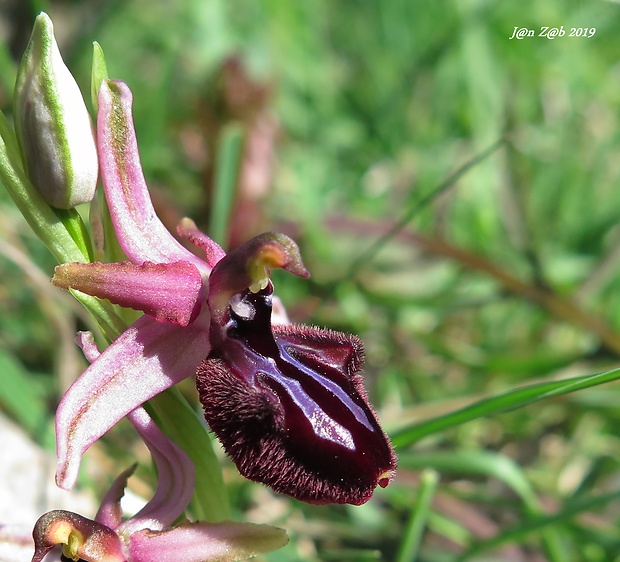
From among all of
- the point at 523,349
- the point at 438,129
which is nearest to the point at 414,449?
the point at 523,349

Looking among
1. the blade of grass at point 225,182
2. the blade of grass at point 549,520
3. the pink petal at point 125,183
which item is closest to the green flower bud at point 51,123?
the pink petal at point 125,183

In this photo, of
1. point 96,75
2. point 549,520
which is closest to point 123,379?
point 96,75

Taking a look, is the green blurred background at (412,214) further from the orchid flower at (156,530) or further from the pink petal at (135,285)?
the pink petal at (135,285)

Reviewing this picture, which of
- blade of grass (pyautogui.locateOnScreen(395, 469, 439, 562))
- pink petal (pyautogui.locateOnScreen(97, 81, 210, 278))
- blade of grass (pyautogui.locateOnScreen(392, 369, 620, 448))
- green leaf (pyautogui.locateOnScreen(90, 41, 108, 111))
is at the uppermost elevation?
green leaf (pyautogui.locateOnScreen(90, 41, 108, 111))

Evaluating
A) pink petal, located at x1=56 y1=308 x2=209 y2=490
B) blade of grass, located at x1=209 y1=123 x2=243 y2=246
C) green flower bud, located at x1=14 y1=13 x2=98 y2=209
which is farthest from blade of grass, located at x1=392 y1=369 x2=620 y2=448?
blade of grass, located at x1=209 y1=123 x2=243 y2=246

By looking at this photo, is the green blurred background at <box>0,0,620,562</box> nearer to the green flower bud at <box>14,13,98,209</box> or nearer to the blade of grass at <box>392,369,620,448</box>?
the blade of grass at <box>392,369,620,448</box>

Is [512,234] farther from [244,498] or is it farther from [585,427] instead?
[244,498]
